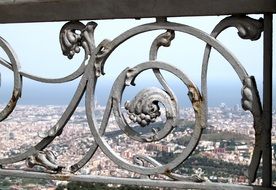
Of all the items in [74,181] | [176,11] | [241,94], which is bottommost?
[74,181]

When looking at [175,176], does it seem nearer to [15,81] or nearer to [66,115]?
[66,115]

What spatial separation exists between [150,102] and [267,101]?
33 cm

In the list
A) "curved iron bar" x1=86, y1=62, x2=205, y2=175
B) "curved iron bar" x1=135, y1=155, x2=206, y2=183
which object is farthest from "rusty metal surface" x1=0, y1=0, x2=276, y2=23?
"curved iron bar" x1=135, y1=155, x2=206, y2=183

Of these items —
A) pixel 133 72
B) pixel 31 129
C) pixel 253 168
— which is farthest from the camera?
pixel 31 129

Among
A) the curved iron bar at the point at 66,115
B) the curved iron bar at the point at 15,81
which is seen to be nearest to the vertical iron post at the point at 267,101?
the curved iron bar at the point at 66,115

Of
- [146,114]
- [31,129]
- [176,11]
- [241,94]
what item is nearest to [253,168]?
[241,94]

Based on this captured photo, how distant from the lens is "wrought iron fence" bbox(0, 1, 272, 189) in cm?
182

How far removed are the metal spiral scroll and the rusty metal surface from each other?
37 mm

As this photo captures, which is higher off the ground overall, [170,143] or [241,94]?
[241,94]

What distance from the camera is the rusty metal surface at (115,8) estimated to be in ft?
5.92

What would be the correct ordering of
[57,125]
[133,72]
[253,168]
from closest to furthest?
[253,168] < [133,72] < [57,125]

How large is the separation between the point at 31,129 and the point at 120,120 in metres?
0.64

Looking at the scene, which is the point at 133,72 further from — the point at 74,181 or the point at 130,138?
the point at 74,181

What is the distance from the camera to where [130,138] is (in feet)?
6.43
